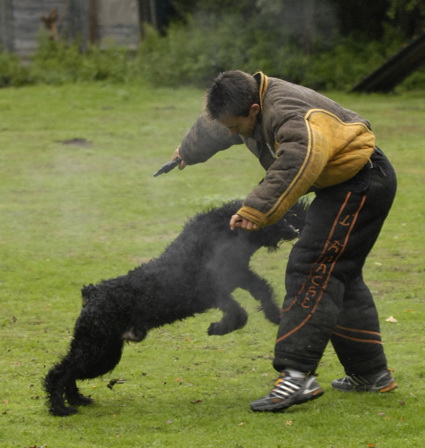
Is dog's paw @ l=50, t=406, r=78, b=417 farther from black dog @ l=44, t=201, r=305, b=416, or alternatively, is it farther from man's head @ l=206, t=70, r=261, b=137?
man's head @ l=206, t=70, r=261, b=137

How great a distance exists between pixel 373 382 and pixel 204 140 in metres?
1.73

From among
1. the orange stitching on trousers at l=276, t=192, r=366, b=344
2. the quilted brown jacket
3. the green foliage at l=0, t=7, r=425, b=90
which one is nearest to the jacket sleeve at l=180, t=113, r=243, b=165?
the quilted brown jacket

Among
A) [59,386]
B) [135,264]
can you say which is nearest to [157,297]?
[59,386]

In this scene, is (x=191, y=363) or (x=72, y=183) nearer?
(x=191, y=363)

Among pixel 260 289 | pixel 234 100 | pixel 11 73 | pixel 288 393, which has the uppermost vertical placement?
pixel 234 100

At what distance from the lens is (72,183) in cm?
1224

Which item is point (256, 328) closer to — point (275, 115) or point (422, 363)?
point (422, 363)

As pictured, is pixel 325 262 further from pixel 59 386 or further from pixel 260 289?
pixel 59 386

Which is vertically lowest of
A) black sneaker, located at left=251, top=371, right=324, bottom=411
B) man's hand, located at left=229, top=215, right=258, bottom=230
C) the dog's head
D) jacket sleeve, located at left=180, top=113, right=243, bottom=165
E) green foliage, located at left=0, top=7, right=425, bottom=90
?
green foliage, located at left=0, top=7, right=425, bottom=90

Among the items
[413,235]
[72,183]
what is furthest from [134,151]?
[413,235]

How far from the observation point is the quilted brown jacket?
177 inches

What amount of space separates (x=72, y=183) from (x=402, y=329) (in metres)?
6.70

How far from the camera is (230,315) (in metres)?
5.49

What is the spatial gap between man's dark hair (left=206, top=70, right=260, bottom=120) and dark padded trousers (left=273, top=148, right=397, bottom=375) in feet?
2.06
